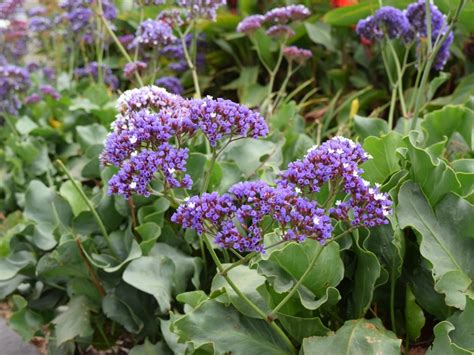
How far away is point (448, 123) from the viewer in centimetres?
253

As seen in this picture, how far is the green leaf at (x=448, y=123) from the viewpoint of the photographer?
98.2 inches

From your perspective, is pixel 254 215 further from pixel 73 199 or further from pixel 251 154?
pixel 73 199

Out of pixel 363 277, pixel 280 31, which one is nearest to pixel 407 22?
pixel 280 31

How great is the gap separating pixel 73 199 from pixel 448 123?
142 centimetres

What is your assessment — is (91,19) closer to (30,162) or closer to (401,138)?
(30,162)

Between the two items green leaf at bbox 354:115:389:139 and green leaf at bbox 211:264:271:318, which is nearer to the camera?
green leaf at bbox 211:264:271:318

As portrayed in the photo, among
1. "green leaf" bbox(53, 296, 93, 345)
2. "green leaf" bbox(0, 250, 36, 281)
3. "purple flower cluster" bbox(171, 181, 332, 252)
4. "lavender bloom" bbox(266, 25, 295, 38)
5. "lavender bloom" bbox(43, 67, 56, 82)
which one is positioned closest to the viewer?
"purple flower cluster" bbox(171, 181, 332, 252)

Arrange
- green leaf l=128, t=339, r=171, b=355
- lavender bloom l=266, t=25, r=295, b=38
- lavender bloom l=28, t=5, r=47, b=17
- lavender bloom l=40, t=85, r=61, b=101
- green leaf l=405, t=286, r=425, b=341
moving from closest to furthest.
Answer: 1. green leaf l=405, t=286, r=425, b=341
2. green leaf l=128, t=339, r=171, b=355
3. lavender bloom l=266, t=25, r=295, b=38
4. lavender bloom l=40, t=85, r=61, b=101
5. lavender bloom l=28, t=5, r=47, b=17

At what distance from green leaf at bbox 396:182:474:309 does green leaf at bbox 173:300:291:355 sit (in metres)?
0.45

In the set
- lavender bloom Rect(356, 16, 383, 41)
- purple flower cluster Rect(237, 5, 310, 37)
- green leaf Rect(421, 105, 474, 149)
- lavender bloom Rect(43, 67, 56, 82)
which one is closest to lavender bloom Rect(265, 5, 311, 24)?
purple flower cluster Rect(237, 5, 310, 37)

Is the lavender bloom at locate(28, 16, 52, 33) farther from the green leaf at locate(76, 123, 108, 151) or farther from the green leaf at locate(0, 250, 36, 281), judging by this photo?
the green leaf at locate(0, 250, 36, 281)

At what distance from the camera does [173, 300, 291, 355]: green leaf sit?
1.71m

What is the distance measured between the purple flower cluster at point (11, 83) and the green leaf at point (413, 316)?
264 cm

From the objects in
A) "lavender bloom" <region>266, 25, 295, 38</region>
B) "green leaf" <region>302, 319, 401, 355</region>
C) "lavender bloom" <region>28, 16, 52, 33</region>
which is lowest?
"lavender bloom" <region>28, 16, 52, 33</region>
